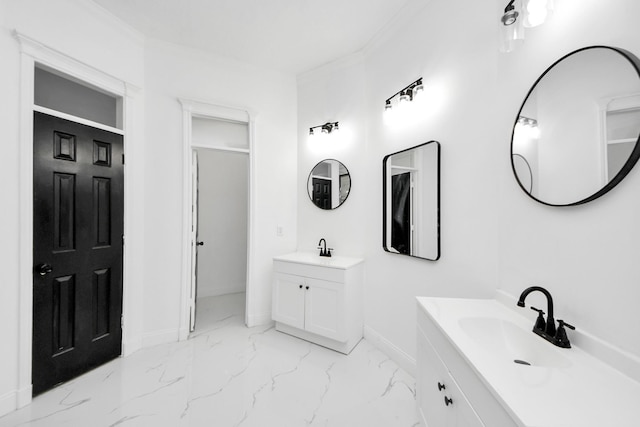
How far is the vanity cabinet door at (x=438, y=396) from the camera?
3.24 feet

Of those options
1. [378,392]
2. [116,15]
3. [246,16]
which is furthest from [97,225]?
[378,392]

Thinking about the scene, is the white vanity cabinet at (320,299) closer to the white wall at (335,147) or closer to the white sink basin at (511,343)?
the white wall at (335,147)

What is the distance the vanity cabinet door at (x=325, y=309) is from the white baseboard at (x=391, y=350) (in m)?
0.35

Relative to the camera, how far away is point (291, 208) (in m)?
3.32

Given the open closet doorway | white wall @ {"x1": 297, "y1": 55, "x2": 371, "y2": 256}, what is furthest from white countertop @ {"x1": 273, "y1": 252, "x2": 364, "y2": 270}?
the open closet doorway

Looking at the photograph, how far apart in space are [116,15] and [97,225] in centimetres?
182

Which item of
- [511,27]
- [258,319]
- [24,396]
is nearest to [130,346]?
[24,396]

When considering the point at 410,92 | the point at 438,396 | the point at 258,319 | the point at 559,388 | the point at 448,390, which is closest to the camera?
the point at 559,388

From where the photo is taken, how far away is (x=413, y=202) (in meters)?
2.14

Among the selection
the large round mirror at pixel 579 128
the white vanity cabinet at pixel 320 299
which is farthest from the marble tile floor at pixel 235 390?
the large round mirror at pixel 579 128

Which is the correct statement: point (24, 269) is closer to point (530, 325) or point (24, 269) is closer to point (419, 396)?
point (419, 396)

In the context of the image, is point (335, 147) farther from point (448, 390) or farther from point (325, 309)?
point (448, 390)

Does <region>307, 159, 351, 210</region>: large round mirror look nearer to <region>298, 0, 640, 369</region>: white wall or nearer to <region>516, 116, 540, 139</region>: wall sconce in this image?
<region>298, 0, 640, 369</region>: white wall

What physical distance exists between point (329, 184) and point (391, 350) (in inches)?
69.9
